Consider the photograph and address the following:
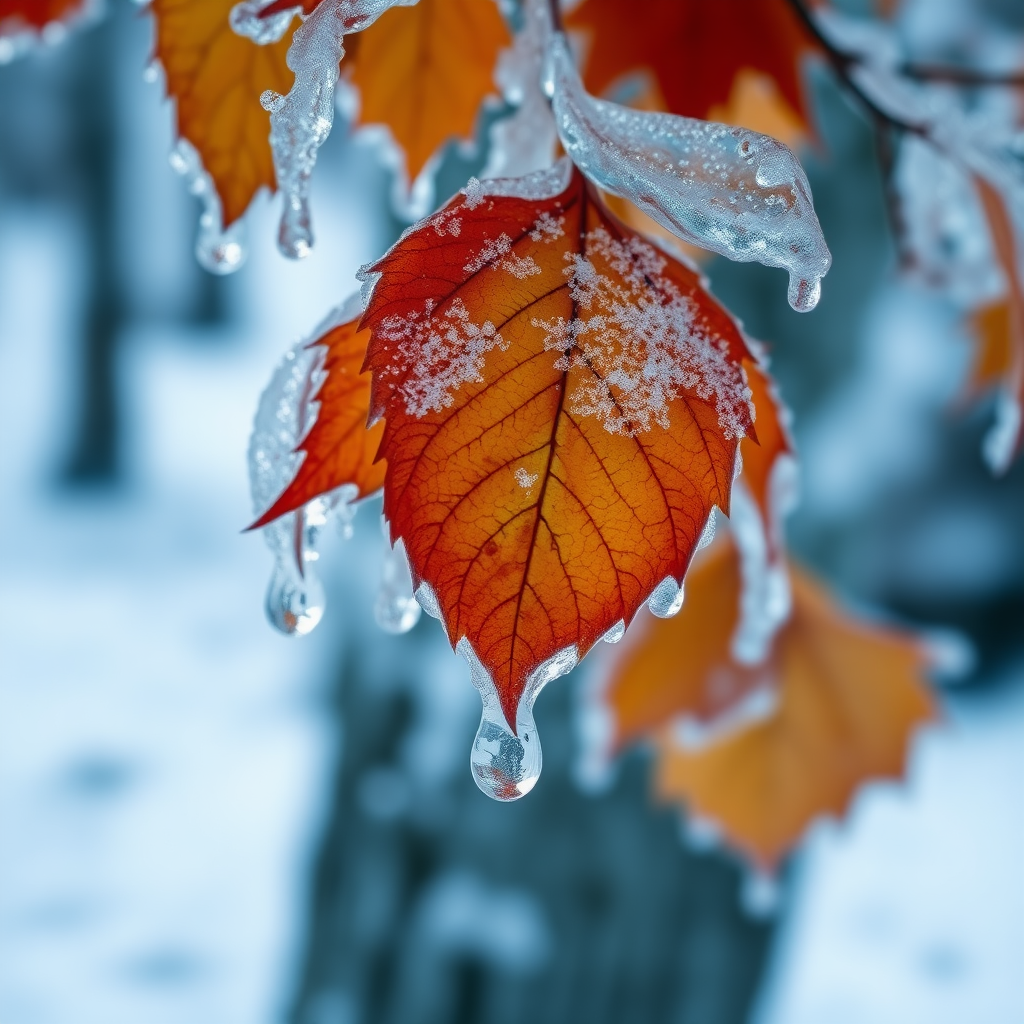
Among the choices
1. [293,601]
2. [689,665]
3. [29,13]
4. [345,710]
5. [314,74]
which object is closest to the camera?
[314,74]

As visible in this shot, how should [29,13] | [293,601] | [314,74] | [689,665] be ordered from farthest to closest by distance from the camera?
[689,665], [29,13], [293,601], [314,74]

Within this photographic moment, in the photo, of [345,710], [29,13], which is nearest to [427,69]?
[29,13]

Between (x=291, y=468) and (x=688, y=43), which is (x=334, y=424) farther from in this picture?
(x=688, y=43)

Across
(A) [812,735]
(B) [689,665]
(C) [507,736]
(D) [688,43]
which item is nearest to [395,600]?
(C) [507,736]

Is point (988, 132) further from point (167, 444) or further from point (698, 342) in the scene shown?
point (167, 444)

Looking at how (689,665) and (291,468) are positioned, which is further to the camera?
(689,665)

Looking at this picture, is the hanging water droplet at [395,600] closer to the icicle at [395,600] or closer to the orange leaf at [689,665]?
the icicle at [395,600]

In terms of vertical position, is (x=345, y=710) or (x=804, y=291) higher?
(x=804, y=291)

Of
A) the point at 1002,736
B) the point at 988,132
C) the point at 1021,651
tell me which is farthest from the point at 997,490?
the point at 988,132

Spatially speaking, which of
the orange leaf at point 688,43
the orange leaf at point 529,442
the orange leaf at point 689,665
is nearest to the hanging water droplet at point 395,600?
the orange leaf at point 529,442

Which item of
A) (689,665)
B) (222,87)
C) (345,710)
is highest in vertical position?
(222,87)
